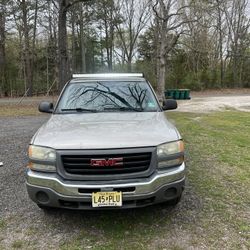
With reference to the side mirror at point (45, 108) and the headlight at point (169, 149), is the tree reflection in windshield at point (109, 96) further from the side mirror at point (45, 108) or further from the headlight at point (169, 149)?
the headlight at point (169, 149)

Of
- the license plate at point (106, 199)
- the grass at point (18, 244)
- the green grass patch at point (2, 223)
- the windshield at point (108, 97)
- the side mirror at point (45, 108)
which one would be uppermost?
the windshield at point (108, 97)

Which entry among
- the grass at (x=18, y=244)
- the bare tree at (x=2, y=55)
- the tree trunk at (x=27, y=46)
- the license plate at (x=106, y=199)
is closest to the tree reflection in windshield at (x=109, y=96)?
the license plate at (x=106, y=199)

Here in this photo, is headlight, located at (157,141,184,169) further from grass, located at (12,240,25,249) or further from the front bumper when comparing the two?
grass, located at (12,240,25,249)

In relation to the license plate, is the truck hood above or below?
above

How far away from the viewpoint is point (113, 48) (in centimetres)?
3853

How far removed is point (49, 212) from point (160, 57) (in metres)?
17.2

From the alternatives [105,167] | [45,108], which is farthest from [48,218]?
[45,108]

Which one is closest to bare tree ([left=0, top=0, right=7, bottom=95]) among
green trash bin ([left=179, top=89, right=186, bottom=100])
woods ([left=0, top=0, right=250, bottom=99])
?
woods ([left=0, top=0, right=250, bottom=99])

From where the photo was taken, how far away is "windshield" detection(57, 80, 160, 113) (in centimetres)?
448

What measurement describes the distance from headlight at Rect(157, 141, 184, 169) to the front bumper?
74 millimetres

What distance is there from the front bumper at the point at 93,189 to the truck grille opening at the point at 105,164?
10 centimetres

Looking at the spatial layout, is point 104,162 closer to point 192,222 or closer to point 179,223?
point 179,223

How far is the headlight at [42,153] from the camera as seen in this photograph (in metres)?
3.16

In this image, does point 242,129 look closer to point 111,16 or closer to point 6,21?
point 6,21
